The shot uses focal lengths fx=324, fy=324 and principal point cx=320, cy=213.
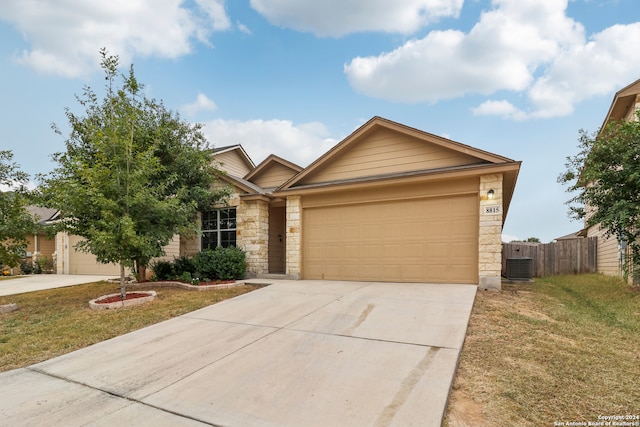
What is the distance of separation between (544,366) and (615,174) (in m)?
6.94

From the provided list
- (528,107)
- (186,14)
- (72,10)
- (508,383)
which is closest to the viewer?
(508,383)

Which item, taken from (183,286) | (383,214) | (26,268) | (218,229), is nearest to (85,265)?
(26,268)

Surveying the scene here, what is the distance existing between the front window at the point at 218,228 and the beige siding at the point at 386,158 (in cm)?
326

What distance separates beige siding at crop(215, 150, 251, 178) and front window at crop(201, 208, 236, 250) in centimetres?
405

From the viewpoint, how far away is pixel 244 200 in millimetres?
11578

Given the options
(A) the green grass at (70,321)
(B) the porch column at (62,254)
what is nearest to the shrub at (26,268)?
(B) the porch column at (62,254)

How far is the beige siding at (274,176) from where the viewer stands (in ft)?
46.7

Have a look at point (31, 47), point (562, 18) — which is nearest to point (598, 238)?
point (562, 18)

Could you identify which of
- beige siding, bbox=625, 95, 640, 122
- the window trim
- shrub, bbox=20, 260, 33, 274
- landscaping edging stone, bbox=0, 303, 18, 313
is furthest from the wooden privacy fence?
shrub, bbox=20, 260, 33, 274

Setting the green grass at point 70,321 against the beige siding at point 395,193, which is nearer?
Result: the green grass at point 70,321

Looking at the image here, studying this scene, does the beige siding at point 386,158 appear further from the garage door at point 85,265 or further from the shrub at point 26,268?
the shrub at point 26,268

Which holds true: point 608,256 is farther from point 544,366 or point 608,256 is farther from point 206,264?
point 206,264

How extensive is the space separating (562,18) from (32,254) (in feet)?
89.8

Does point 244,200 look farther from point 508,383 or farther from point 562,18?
point 562,18
